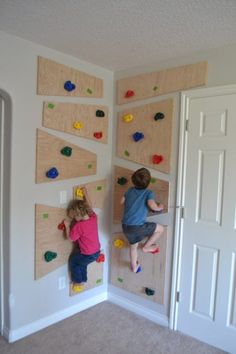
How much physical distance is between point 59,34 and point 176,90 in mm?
1119

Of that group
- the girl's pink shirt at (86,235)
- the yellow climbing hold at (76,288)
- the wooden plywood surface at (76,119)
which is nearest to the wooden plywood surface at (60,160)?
the wooden plywood surface at (76,119)

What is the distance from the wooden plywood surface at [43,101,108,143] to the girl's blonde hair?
2.21ft

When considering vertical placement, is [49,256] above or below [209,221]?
below

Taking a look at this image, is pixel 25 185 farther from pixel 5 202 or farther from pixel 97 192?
pixel 97 192

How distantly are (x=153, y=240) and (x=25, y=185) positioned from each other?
1.26m

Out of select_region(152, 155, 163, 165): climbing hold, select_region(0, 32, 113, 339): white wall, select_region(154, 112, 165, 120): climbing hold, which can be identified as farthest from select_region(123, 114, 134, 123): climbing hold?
select_region(0, 32, 113, 339): white wall

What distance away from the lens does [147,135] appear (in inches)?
107

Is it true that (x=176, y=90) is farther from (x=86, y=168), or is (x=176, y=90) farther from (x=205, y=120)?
(x=86, y=168)

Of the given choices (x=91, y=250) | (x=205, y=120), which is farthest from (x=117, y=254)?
(x=205, y=120)

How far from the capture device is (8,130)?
7.37 feet

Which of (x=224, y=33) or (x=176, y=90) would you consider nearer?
(x=224, y=33)

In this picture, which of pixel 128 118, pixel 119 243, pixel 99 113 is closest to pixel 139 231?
pixel 119 243

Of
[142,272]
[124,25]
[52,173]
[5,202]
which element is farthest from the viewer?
[142,272]

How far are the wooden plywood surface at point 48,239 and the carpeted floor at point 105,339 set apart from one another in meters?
0.54
